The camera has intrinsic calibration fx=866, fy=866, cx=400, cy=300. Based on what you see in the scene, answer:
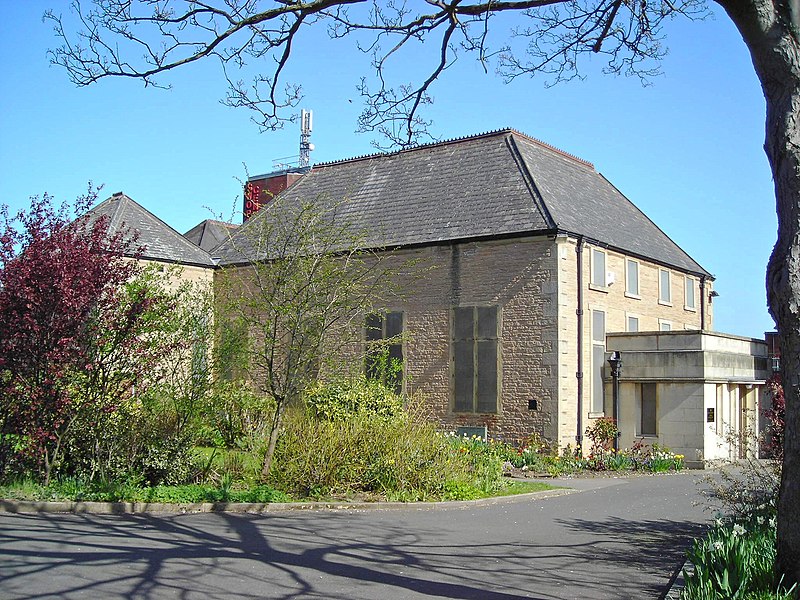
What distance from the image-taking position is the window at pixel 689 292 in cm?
3106

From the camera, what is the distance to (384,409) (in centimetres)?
1855

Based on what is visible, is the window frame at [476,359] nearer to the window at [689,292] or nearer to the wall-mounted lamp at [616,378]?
the wall-mounted lamp at [616,378]

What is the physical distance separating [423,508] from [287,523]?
2.71m

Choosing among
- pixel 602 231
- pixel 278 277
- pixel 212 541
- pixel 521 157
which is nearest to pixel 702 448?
pixel 602 231

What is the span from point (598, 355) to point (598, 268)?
8.41 feet

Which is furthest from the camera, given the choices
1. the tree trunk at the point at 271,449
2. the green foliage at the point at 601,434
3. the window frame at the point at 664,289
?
the window frame at the point at 664,289

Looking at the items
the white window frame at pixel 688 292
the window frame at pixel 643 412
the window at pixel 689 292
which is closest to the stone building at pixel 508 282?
the window frame at pixel 643 412

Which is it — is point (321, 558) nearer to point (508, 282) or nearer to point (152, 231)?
point (508, 282)

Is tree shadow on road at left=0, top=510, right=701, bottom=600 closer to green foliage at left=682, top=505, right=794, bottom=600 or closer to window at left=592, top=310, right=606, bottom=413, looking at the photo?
green foliage at left=682, top=505, right=794, bottom=600

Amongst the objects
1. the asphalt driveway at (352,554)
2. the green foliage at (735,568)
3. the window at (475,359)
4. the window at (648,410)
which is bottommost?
the asphalt driveway at (352,554)

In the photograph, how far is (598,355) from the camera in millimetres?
25125

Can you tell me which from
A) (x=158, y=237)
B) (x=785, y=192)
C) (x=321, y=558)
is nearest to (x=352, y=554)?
(x=321, y=558)

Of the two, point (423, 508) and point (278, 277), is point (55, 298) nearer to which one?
point (278, 277)

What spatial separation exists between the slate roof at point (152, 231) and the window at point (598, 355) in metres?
12.9
